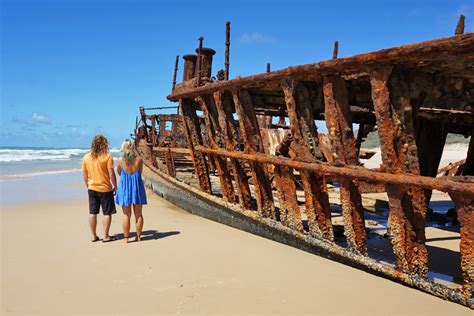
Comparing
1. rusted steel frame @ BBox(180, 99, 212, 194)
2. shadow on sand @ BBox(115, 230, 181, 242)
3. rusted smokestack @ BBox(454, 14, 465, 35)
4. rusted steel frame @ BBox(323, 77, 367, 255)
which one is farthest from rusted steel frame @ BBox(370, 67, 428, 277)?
rusted steel frame @ BBox(180, 99, 212, 194)

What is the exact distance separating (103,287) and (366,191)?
8.67 meters

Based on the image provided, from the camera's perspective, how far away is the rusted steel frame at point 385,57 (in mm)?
2639

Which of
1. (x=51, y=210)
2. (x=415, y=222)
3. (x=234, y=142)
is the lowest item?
(x=51, y=210)

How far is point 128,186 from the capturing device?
504cm

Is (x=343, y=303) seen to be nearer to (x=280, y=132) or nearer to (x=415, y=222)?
(x=415, y=222)

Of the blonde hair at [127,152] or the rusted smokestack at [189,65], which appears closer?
the blonde hair at [127,152]

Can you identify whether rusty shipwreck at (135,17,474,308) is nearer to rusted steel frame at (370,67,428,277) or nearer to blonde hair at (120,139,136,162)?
rusted steel frame at (370,67,428,277)

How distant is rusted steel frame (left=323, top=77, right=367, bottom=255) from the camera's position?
3689mm

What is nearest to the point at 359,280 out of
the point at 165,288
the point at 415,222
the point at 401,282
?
the point at 401,282

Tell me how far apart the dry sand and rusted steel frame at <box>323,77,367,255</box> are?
0.41 metres

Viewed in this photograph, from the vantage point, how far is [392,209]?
328cm

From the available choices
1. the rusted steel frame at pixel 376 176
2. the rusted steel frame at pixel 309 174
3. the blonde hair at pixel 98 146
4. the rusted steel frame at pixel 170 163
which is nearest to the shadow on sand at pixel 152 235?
the blonde hair at pixel 98 146

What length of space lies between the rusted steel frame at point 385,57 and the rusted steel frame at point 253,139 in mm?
466

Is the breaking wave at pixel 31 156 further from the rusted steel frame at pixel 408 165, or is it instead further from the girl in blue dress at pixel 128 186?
the rusted steel frame at pixel 408 165
